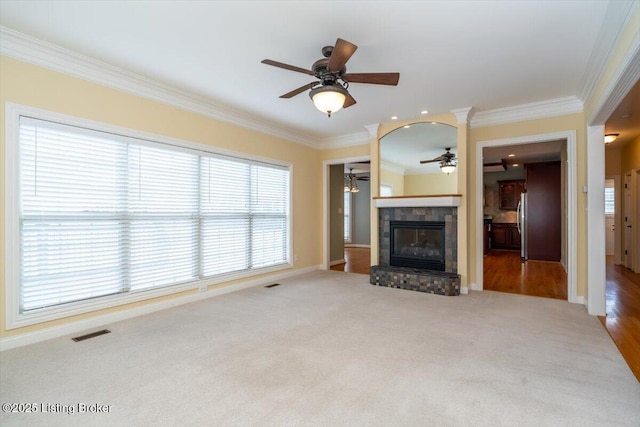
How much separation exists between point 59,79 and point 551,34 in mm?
4578

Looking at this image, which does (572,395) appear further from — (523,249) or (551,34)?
(523,249)

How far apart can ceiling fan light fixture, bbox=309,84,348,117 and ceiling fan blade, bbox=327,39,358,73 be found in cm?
16

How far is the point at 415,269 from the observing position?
16.5 feet

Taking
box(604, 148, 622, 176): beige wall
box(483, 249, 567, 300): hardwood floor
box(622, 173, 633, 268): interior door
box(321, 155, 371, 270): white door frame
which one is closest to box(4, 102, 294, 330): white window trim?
box(321, 155, 371, 270): white door frame

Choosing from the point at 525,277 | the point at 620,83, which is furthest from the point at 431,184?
the point at 525,277

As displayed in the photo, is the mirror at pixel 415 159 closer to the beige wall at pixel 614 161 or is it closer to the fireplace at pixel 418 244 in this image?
the fireplace at pixel 418 244

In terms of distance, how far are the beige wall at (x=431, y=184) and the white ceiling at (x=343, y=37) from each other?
51.1 inches

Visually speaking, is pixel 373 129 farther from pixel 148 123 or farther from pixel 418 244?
pixel 148 123

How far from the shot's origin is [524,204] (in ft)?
26.3

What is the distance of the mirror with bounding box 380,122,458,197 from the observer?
4867 mm

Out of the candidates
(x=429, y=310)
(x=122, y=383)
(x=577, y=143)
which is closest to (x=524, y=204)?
(x=577, y=143)

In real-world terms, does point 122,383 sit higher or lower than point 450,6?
lower

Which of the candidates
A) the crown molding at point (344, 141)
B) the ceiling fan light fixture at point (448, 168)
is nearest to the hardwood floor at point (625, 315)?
the ceiling fan light fixture at point (448, 168)

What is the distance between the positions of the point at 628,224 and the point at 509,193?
131 inches
